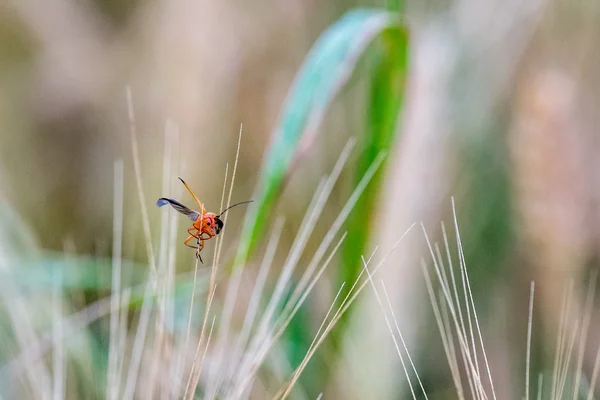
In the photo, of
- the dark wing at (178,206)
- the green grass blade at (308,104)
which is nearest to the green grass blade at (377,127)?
the green grass blade at (308,104)

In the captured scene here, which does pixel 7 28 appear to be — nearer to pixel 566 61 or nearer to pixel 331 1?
pixel 331 1

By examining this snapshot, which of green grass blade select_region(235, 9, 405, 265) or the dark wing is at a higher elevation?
green grass blade select_region(235, 9, 405, 265)

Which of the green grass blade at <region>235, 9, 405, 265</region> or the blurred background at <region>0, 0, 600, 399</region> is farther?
the blurred background at <region>0, 0, 600, 399</region>

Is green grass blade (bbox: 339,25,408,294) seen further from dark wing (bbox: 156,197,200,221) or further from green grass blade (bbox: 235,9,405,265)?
dark wing (bbox: 156,197,200,221)

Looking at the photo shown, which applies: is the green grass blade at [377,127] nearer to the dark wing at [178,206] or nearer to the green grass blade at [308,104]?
the green grass blade at [308,104]

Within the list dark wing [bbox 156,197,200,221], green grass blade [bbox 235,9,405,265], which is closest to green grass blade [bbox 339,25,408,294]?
green grass blade [bbox 235,9,405,265]

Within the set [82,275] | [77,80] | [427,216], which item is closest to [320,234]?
[427,216]
